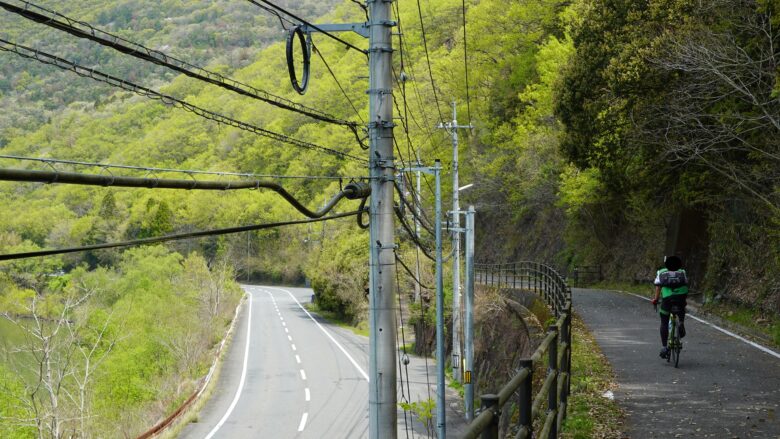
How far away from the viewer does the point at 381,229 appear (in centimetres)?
989

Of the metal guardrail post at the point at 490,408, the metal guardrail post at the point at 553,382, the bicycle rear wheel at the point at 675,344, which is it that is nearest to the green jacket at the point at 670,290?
the bicycle rear wheel at the point at 675,344

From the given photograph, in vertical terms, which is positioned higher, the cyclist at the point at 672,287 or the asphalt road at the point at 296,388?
the cyclist at the point at 672,287

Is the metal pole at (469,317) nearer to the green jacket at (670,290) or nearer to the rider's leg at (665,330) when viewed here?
the rider's leg at (665,330)

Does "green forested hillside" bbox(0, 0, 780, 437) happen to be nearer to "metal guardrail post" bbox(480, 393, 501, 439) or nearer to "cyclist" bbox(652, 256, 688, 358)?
"cyclist" bbox(652, 256, 688, 358)

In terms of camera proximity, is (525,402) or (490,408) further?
(525,402)

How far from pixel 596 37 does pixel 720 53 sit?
768cm

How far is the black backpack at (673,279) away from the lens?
1252 cm

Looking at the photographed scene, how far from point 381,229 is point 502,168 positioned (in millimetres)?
38689

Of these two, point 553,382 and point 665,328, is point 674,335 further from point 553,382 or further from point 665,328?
point 553,382

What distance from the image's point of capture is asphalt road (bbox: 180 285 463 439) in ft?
97.2

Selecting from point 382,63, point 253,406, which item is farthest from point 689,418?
point 253,406

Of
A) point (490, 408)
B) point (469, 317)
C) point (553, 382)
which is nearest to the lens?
point (490, 408)

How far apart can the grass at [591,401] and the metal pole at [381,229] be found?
210 centimetres

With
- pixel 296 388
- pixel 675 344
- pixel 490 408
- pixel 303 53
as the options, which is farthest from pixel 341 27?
pixel 296 388
